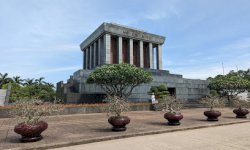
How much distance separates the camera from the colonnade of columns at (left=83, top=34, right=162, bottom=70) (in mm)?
39812

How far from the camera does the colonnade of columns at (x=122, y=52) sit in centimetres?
3981

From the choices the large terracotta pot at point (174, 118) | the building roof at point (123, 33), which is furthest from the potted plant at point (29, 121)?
the building roof at point (123, 33)

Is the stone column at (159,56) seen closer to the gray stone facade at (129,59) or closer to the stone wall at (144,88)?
the gray stone facade at (129,59)

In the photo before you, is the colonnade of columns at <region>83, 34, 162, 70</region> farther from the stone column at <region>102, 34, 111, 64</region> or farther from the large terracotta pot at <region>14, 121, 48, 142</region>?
the large terracotta pot at <region>14, 121, 48, 142</region>

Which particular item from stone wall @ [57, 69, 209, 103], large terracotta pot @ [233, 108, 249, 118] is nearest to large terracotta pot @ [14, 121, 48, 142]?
large terracotta pot @ [233, 108, 249, 118]

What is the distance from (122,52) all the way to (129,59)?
2018mm

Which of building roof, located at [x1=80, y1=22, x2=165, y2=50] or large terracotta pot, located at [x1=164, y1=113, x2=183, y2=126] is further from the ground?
building roof, located at [x1=80, y1=22, x2=165, y2=50]

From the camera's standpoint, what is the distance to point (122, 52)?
144 feet

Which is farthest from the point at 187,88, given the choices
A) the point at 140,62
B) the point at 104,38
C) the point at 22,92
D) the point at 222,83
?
the point at 22,92

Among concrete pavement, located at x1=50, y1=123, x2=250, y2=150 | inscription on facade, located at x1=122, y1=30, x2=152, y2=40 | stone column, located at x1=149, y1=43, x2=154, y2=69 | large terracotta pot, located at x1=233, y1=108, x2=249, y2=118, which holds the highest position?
inscription on facade, located at x1=122, y1=30, x2=152, y2=40

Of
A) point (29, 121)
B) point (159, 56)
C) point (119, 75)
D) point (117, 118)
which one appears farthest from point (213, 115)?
point (159, 56)

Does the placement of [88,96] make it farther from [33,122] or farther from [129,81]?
[33,122]

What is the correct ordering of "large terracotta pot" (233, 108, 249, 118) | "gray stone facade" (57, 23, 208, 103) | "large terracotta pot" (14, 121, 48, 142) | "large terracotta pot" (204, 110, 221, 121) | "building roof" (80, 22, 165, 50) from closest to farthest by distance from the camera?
"large terracotta pot" (14, 121, 48, 142)
"large terracotta pot" (204, 110, 221, 121)
"large terracotta pot" (233, 108, 249, 118)
"gray stone facade" (57, 23, 208, 103)
"building roof" (80, 22, 165, 50)

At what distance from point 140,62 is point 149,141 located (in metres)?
34.6
